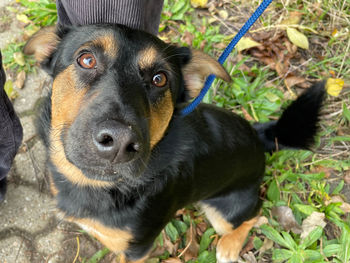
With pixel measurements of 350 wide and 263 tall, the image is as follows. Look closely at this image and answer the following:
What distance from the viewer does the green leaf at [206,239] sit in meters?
3.38

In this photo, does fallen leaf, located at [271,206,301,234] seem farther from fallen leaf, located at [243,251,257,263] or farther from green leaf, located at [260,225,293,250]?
fallen leaf, located at [243,251,257,263]

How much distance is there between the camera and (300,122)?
9.48ft

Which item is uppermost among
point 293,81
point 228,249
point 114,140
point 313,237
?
point 114,140

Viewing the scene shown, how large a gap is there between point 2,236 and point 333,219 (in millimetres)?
3338

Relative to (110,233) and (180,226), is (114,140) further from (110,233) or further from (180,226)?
(180,226)

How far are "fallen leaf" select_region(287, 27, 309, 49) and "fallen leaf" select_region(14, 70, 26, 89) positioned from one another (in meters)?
3.46

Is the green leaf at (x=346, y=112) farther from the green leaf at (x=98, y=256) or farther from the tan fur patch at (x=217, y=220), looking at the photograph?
the green leaf at (x=98, y=256)

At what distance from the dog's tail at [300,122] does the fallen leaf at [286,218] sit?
2.52 ft

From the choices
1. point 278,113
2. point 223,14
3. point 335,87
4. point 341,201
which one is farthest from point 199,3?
point 341,201

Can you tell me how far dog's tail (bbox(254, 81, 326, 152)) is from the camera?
112 inches

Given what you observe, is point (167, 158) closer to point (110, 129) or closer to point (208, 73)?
point (208, 73)

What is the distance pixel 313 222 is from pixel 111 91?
2560 mm

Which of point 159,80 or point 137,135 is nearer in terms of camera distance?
point 137,135

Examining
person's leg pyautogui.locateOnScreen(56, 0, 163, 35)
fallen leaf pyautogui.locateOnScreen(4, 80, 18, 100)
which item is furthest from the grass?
person's leg pyautogui.locateOnScreen(56, 0, 163, 35)
